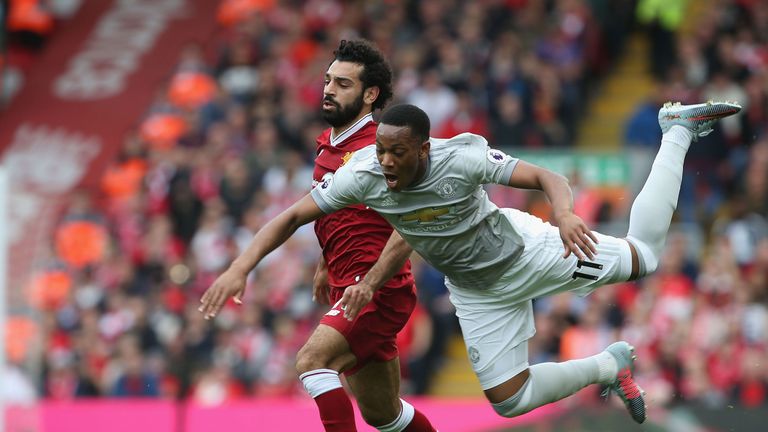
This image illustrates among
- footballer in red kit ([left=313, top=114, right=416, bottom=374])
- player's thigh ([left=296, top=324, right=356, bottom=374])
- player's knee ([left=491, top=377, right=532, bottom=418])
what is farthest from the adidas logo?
player's knee ([left=491, top=377, right=532, bottom=418])

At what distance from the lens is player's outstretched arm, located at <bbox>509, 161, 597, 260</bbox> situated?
6285mm

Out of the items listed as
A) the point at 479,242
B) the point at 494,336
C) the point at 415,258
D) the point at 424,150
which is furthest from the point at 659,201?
the point at 415,258

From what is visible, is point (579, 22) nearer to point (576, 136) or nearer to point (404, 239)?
point (576, 136)

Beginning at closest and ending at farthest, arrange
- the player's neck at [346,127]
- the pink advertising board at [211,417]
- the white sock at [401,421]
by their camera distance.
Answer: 1. the player's neck at [346,127]
2. the white sock at [401,421]
3. the pink advertising board at [211,417]

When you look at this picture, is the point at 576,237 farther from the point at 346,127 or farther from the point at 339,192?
the point at 346,127

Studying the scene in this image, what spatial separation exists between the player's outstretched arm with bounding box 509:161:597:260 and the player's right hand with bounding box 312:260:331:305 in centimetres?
156

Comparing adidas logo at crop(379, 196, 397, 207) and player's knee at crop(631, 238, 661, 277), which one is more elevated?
adidas logo at crop(379, 196, 397, 207)

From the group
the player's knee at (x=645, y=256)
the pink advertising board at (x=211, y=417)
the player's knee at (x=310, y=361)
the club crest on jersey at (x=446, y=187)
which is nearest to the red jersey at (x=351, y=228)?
the player's knee at (x=310, y=361)

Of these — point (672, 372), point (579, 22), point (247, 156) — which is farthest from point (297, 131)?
point (672, 372)

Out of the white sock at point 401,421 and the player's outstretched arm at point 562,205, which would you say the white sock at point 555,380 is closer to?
the white sock at point 401,421

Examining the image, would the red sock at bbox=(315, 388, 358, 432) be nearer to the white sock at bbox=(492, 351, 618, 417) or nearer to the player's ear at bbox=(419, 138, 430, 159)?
the white sock at bbox=(492, 351, 618, 417)

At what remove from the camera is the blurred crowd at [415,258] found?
11633mm

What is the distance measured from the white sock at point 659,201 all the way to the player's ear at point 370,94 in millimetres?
1523

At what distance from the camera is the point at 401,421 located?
25.5 ft
